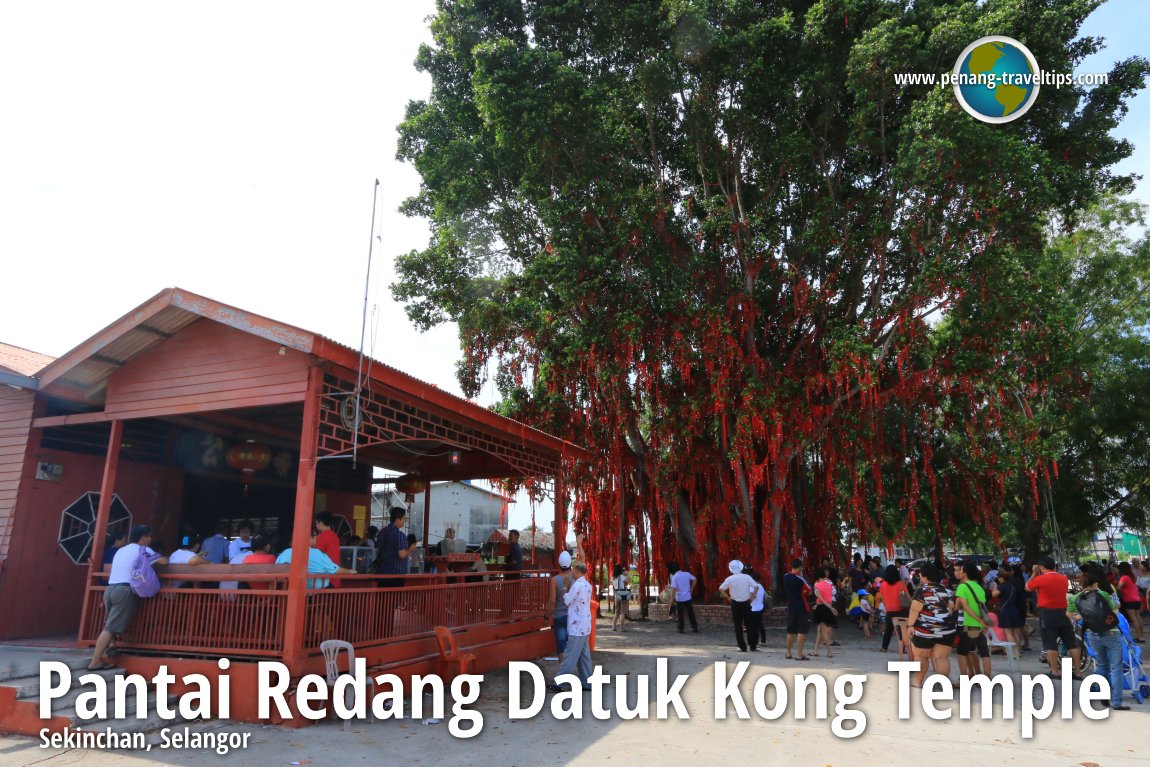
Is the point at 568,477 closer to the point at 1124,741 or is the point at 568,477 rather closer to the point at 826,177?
the point at 826,177

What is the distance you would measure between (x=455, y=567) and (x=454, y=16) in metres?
11.4

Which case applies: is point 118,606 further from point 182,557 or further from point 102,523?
point 102,523

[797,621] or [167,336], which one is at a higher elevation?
[167,336]

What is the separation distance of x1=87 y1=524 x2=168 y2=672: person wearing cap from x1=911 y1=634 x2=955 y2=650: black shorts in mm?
8053

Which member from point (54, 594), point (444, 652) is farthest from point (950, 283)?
point (54, 594)

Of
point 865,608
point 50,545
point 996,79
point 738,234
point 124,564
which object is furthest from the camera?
point 738,234

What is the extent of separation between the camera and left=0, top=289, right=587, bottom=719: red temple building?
6.52m

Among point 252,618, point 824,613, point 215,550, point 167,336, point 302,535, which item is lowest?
point 824,613

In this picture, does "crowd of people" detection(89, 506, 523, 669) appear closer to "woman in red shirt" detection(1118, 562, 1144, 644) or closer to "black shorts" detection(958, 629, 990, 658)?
"black shorts" detection(958, 629, 990, 658)

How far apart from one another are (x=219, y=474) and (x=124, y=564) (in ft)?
12.0

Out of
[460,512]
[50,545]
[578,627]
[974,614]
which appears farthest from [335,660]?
[460,512]

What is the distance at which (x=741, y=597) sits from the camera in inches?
432

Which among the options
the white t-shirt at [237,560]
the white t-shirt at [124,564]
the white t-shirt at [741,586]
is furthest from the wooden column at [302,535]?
the white t-shirt at [741,586]

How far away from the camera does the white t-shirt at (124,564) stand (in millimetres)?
6613
